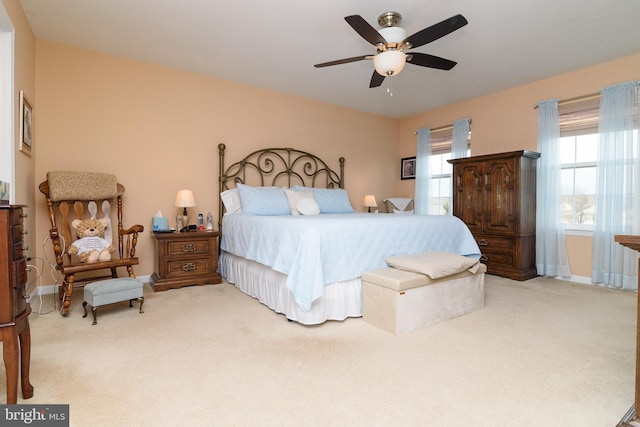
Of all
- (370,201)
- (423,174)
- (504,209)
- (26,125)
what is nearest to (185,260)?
(26,125)

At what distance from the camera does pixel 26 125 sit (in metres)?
2.91

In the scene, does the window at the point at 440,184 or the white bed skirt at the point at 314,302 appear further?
the window at the point at 440,184

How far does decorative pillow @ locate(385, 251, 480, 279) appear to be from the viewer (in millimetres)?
2543

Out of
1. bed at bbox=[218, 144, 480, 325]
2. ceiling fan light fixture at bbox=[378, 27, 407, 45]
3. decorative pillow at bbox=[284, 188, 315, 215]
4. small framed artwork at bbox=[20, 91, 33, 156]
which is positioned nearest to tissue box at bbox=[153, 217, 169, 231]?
bed at bbox=[218, 144, 480, 325]

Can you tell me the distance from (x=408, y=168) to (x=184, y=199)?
4.19m

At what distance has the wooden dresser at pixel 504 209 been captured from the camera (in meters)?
4.20

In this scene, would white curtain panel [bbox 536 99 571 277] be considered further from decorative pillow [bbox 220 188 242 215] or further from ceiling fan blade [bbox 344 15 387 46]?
decorative pillow [bbox 220 188 242 215]

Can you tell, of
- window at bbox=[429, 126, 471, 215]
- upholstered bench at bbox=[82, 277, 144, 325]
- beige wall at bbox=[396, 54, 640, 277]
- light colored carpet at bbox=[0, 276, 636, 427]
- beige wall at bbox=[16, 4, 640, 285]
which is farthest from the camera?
window at bbox=[429, 126, 471, 215]

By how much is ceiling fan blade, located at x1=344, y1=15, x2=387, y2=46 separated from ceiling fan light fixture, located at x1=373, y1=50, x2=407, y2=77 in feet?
0.34

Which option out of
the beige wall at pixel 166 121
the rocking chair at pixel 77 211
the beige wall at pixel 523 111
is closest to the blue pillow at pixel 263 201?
the beige wall at pixel 166 121

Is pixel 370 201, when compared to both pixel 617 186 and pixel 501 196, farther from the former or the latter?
pixel 617 186

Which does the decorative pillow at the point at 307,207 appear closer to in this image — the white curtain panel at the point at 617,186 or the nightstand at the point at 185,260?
the nightstand at the point at 185,260

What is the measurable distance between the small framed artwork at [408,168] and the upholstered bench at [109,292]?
4950 millimetres

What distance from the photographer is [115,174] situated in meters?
3.74
